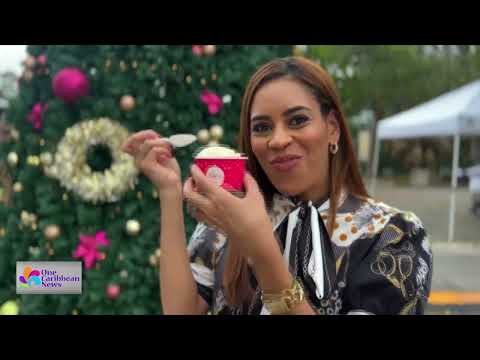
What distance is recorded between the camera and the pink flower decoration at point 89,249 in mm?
2300

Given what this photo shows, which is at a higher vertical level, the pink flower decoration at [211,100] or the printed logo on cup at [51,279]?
the pink flower decoration at [211,100]

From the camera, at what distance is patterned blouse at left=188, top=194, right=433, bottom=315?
3.68 feet

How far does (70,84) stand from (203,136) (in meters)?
0.67

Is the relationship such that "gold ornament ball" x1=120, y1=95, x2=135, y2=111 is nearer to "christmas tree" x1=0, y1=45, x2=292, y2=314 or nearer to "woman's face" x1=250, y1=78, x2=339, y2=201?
"christmas tree" x1=0, y1=45, x2=292, y2=314

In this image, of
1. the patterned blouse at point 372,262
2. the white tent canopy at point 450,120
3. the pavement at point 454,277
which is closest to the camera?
the patterned blouse at point 372,262

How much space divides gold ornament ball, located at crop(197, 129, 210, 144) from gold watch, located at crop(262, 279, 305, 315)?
1.42 meters

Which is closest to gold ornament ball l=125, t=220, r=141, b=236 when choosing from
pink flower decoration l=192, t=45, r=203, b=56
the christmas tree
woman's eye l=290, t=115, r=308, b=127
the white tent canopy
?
the christmas tree

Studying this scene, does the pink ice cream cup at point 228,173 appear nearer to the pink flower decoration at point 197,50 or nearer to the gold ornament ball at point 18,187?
the pink flower decoration at point 197,50

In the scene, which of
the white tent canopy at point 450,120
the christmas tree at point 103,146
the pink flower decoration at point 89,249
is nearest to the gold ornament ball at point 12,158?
the christmas tree at point 103,146

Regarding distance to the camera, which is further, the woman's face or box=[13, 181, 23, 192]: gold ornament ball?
box=[13, 181, 23, 192]: gold ornament ball

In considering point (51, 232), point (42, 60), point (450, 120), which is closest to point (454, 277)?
point (450, 120)

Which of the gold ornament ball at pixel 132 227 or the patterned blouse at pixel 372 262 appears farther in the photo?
the gold ornament ball at pixel 132 227

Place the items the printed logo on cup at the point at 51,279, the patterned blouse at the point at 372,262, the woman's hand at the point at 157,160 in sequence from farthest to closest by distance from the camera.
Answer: the printed logo on cup at the point at 51,279
the woman's hand at the point at 157,160
the patterned blouse at the point at 372,262

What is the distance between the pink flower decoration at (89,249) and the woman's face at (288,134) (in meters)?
1.35
